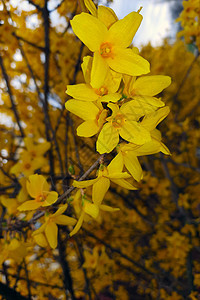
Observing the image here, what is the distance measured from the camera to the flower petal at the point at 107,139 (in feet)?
1.42

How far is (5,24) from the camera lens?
4.37ft

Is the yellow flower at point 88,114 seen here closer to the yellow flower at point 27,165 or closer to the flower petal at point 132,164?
the flower petal at point 132,164

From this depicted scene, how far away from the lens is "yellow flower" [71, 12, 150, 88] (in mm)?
414

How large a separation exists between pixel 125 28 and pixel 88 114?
162 millimetres

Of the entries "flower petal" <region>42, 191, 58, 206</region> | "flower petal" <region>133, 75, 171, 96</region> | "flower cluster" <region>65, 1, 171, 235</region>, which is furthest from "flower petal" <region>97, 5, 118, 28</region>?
"flower petal" <region>42, 191, 58, 206</region>

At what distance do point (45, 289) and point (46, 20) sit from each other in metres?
1.61

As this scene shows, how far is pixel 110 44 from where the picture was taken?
0.46 m

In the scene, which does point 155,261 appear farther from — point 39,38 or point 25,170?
point 39,38

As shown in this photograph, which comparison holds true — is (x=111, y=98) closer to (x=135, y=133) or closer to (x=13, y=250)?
(x=135, y=133)

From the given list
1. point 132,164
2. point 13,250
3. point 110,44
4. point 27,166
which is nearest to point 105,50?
point 110,44

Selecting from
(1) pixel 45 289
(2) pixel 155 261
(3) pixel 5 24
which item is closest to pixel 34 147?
(3) pixel 5 24

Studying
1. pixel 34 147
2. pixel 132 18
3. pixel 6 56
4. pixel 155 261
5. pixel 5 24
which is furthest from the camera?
pixel 155 261

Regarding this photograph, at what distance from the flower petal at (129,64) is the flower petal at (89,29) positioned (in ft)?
0.12

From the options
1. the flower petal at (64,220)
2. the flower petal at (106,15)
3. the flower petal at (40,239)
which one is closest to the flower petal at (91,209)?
the flower petal at (64,220)
